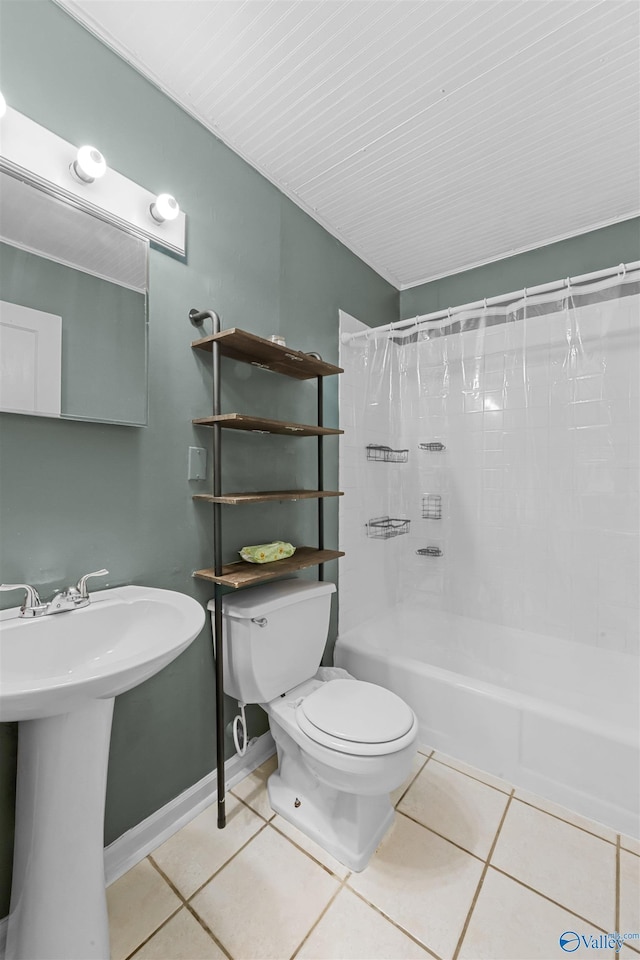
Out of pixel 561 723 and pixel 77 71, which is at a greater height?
pixel 77 71

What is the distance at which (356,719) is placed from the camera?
1347 millimetres

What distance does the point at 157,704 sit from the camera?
141cm

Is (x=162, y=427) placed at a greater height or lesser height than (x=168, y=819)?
greater

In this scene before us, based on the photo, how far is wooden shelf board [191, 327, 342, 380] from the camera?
1396 mm

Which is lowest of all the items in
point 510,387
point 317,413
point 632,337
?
point 317,413

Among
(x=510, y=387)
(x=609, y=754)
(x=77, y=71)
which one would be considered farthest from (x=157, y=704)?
(x=510, y=387)

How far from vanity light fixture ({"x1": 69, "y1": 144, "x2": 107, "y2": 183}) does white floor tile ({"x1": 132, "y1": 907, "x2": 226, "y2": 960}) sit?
2083 millimetres

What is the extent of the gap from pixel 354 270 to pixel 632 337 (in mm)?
1439

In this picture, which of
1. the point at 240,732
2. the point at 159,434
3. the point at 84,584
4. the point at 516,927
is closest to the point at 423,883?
the point at 516,927

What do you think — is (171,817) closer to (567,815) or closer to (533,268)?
(567,815)

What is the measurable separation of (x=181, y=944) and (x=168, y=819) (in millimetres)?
371

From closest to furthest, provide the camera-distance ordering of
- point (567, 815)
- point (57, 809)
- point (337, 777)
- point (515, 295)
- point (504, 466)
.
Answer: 1. point (57, 809)
2. point (337, 777)
3. point (567, 815)
4. point (515, 295)
5. point (504, 466)

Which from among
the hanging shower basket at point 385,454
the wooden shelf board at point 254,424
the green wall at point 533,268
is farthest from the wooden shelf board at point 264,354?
the green wall at point 533,268

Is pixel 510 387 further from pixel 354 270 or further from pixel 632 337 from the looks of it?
pixel 354 270
